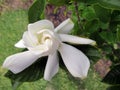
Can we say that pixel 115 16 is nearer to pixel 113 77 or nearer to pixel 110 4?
pixel 113 77

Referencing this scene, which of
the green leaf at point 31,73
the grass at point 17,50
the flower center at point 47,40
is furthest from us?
the grass at point 17,50

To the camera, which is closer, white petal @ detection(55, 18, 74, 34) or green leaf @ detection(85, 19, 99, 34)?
white petal @ detection(55, 18, 74, 34)

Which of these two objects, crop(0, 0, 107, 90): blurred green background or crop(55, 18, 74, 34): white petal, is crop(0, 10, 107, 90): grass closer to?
crop(0, 0, 107, 90): blurred green background

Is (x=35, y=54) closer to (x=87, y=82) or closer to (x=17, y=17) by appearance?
(x=87, y=82)

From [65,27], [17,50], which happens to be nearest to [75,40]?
[65,27]

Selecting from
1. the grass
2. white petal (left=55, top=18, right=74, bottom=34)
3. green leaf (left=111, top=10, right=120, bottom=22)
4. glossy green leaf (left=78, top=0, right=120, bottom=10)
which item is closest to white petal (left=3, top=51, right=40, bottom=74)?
white petal (left=55, top=18, right=74, bottom=34)

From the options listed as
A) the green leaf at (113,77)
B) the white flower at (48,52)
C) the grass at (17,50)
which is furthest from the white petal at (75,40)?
the grass at (17,50)

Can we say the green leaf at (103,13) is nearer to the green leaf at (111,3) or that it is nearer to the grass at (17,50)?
the green leaf at (111,3)
